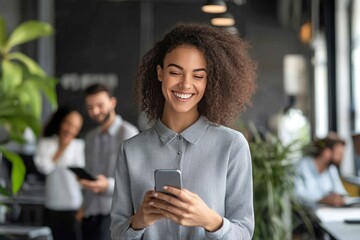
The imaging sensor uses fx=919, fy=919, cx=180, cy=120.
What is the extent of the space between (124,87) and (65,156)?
2.21 m

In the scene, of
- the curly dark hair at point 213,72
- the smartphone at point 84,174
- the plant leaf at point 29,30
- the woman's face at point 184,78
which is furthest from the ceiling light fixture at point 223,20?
the woman's face at point 184,78

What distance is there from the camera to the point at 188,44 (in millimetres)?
2193

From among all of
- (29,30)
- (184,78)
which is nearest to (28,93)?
(29,30)

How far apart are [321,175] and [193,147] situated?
238 inches

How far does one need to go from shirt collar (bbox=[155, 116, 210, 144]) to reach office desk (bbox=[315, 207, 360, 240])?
2.16 m

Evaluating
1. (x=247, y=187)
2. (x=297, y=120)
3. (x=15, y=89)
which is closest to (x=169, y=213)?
(x=247, y=187)

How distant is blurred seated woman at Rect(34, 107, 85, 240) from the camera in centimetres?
761

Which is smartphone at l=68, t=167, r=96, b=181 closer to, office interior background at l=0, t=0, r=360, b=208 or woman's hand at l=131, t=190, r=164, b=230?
office interior background at l=0, t=0, r=360, b=208

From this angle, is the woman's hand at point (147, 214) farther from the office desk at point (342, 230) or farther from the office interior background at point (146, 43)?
the office interior background at point (146, 43)

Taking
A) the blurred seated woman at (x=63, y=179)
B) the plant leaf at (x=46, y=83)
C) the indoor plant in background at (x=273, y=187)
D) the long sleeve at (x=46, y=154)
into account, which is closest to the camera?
the plant leaf at (x=46, y=83)

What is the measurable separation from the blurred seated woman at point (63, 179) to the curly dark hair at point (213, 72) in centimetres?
534

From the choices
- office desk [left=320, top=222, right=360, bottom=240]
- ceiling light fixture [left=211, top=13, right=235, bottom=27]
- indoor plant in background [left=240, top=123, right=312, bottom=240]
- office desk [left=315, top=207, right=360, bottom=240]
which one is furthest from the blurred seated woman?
office desk [left=320, top=222, right=360, bottom=240]

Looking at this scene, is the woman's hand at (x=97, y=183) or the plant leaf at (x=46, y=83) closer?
the plant leaf at (x=46, y=83)

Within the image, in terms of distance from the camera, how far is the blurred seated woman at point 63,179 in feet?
25.0
